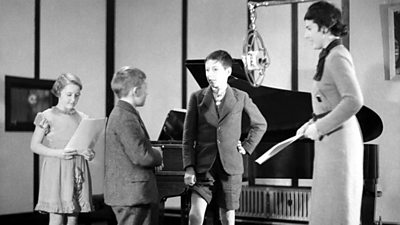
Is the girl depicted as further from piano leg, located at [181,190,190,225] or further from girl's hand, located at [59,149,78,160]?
piano leg, located at [181,190,190,225]

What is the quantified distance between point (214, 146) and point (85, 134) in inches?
36.5

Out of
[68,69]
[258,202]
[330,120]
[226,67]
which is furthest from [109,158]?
[68,69]

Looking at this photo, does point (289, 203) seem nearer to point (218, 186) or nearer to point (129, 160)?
point (218, 186)

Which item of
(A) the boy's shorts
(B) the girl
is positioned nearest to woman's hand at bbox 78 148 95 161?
(B) the girl

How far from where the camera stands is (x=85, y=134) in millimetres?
4184

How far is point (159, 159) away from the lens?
3490mm

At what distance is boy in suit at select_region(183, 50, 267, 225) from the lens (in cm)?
368

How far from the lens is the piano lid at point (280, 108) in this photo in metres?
4.84

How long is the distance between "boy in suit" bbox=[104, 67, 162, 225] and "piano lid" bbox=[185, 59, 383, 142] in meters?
1.32

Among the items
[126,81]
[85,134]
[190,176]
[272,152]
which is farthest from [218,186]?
[272,152]

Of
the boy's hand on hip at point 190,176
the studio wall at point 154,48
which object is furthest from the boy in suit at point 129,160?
the studio wall at point 154,48

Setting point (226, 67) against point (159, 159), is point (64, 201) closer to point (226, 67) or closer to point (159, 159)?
point (159, 159)

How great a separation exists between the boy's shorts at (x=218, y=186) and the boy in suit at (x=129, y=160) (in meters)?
0.29

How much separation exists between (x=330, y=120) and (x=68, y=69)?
510cm
